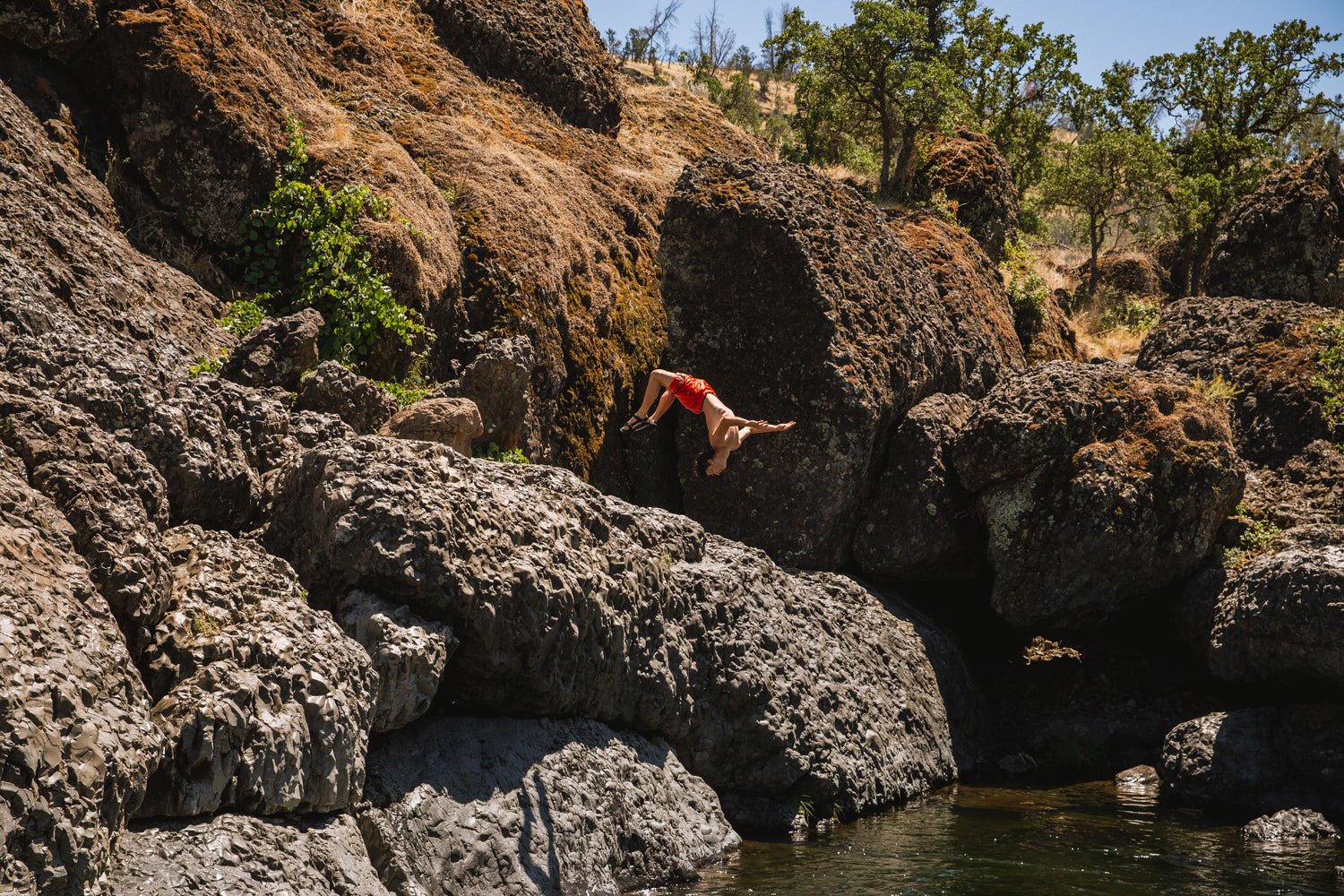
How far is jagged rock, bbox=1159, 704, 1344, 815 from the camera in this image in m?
10.6

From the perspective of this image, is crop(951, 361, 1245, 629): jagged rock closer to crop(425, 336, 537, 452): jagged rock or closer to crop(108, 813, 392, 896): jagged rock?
crop(425, 336, 537, 452): jagged rock

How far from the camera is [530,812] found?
6918 mm

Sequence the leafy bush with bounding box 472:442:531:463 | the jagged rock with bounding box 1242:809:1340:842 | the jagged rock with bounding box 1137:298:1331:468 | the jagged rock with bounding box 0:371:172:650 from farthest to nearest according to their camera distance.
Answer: the jagged rock with bounding box 1137:298:1331:468 → the leafy bush with bounding box 472:442:531:463 → the jagged rock with bounding box 1242:809:1340:842 → the jagged rock with bounding box 0:371:172:650

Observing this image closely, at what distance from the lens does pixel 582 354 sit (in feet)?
42.9

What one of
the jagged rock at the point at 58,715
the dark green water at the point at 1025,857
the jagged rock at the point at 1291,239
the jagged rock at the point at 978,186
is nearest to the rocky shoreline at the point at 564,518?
the jagged rock at the point at 58,715

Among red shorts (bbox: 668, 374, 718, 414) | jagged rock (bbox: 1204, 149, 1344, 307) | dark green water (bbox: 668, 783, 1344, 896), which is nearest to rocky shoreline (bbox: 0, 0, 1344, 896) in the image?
jagged rock (bbox: 1204, 149, 1344, 307)

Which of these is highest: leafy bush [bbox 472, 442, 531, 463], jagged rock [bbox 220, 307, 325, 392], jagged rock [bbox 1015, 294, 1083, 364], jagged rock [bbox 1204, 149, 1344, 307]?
jagged rock [bbox 1204, 149, 1344, 307]

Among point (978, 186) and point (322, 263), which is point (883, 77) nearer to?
point (978, 186)

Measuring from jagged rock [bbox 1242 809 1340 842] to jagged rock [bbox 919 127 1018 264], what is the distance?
13257mm

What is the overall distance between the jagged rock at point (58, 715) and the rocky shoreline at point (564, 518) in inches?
0.7

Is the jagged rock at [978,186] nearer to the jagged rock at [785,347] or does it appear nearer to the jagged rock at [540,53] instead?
the jagged rock at [540,53]

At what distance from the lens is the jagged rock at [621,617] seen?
674 cm

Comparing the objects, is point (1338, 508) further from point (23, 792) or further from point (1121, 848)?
point (23, 792)

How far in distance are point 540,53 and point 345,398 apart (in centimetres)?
1094
